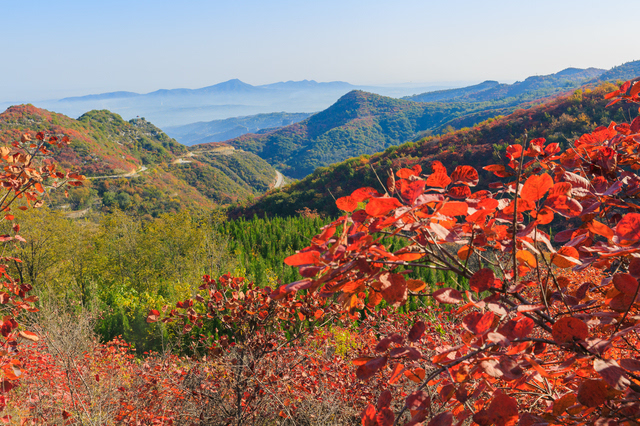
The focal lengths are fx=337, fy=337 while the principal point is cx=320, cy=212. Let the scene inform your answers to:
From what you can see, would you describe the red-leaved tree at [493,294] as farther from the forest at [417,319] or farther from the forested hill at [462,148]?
the forested hill at [462,148]

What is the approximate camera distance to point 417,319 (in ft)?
11.1

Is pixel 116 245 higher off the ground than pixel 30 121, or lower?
lower

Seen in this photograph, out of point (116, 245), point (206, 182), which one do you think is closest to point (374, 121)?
point (206, 182)

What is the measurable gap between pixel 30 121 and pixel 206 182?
82.0 ft

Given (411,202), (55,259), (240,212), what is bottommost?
(240,212)

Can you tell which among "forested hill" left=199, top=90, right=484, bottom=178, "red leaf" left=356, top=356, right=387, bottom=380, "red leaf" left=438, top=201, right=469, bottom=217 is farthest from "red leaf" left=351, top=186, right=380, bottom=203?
"forested hill" left=199, top=90, right=484, bottom=178

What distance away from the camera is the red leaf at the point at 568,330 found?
2.14 ft

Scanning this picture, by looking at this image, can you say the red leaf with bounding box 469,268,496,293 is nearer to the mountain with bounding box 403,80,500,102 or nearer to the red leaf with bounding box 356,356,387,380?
the red leaf with bounding box 356,356,387,380

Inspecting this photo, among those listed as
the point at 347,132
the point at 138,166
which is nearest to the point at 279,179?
the point at 138,166

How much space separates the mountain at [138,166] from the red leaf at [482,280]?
3529 centimetres

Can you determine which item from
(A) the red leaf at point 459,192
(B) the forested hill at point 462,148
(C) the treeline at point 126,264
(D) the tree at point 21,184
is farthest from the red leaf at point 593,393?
(B) the forested hill at point 462,148

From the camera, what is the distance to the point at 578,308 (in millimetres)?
932

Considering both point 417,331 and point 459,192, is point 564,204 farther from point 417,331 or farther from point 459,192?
point 417,331

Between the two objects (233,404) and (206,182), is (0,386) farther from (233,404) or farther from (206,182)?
(206,182)
